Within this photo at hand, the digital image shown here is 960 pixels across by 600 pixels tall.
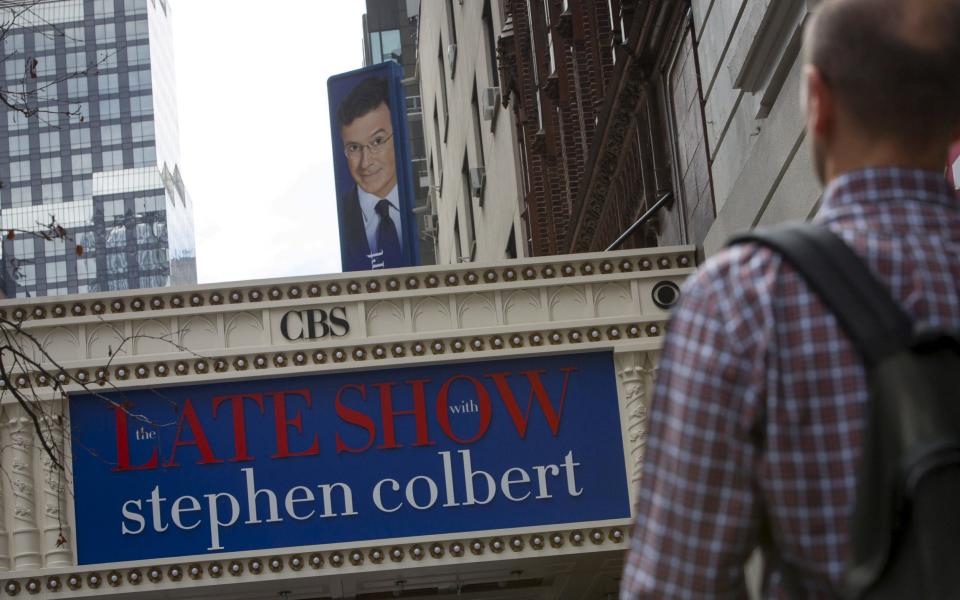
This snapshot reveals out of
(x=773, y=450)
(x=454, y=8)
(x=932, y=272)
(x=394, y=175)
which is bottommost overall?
(x=773, y=450)

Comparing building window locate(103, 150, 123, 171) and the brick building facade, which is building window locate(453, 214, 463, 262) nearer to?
the brick building facade

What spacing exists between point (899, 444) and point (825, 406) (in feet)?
0.37

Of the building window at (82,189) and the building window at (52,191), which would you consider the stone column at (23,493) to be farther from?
the building window at (52,191)

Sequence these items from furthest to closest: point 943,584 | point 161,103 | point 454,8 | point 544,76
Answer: point 161,103
point 454,8
point 544,76
point 943,584

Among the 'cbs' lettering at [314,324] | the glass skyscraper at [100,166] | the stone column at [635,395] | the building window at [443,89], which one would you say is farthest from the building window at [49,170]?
the stone column at [635,395]

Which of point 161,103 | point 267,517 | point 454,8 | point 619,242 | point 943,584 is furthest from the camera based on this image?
point 161,103

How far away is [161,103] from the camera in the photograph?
15500 cm

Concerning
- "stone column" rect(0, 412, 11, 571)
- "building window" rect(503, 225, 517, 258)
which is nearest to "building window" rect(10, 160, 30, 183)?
"building window" rect(503, 225, 517, 258)

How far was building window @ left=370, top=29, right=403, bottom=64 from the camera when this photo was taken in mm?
68062

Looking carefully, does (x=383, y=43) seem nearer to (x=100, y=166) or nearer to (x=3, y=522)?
(x=3, y=522)

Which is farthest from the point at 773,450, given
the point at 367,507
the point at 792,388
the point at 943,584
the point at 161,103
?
the point at 161,103

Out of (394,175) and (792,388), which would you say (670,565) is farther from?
(394,175)

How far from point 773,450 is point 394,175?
25.0 m

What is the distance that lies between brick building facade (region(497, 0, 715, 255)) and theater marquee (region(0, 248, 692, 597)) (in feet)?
4.16
